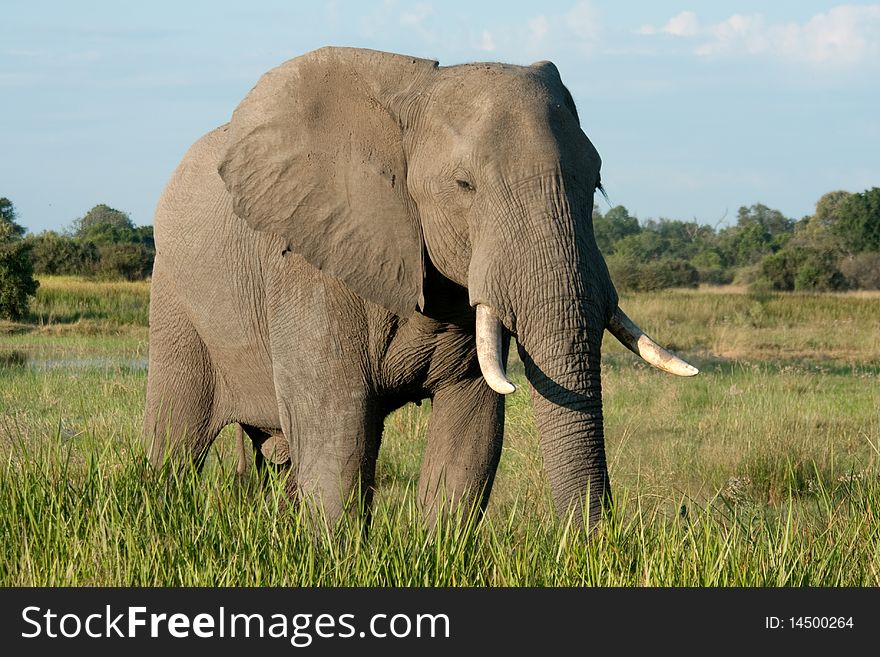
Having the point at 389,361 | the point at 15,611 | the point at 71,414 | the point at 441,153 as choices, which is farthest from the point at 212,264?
the point at 71,414

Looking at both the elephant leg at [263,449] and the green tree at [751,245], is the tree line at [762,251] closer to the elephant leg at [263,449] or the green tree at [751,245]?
the green tree at [751,245]

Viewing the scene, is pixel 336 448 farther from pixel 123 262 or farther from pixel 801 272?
pixel 801 272

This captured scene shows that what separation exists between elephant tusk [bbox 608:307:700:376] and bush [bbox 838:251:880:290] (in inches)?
1632

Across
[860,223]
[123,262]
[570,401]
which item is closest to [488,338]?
[570,401]

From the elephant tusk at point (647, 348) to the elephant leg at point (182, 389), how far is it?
2.31m

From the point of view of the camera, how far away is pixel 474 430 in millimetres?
5180

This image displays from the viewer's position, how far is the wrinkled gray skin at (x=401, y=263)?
4.29m

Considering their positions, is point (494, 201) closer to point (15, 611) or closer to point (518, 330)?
point (518, 330)

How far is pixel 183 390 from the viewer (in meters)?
6.08

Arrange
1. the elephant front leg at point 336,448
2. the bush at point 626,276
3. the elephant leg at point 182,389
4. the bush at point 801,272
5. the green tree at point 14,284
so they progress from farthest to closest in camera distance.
→ the bush at point 801,272, the bush at point 626,276, the green tree at point 14,284, the elephant leg at point 182,389, the elephant front leg at point 336,448

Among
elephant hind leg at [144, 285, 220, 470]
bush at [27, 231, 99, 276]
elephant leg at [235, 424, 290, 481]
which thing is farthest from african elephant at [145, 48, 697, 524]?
bush at [27, 231, 99, 276]

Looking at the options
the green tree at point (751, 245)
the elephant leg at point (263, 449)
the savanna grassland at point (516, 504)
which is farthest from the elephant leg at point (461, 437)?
the green tree at point (751, 245)

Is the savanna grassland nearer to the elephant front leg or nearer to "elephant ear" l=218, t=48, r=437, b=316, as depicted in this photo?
the elephant front leg

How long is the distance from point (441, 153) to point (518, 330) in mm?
684
